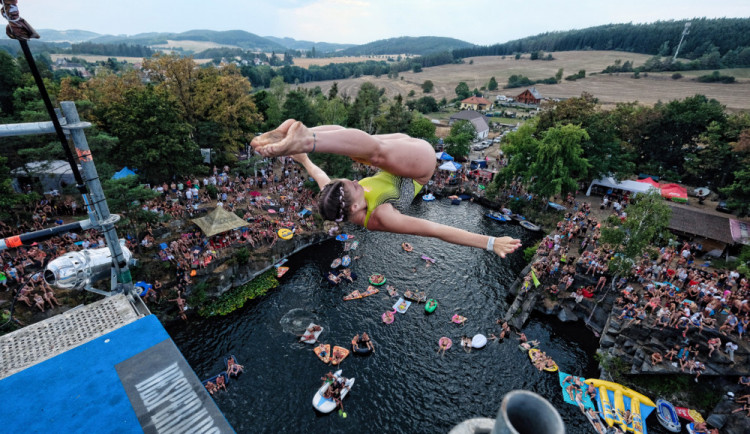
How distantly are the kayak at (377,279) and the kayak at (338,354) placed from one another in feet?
20.6

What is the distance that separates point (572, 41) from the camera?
182 m

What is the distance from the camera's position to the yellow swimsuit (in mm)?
5281

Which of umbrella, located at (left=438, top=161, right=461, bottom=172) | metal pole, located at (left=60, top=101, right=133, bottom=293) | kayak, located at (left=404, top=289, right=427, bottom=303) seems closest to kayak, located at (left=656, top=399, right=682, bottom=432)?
kayak, located at (left=404, top=289, right=427, bottom=303)

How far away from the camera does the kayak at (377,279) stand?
25172 millimetres

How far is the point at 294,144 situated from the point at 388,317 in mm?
20365

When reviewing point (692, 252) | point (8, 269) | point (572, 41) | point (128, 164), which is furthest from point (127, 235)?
point (572, 41)

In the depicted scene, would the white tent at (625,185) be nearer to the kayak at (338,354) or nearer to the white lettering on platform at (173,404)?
the kayak at (338,354)

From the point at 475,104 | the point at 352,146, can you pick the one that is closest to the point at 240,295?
the point at 352,146

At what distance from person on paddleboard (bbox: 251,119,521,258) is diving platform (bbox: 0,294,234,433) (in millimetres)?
4339

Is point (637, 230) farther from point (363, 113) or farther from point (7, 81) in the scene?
point (7, 81)

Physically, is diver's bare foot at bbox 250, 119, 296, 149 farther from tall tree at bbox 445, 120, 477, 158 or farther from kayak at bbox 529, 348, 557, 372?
tall tree at bbox 445, 120, 477, 158

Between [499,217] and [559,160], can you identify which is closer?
[559,160]

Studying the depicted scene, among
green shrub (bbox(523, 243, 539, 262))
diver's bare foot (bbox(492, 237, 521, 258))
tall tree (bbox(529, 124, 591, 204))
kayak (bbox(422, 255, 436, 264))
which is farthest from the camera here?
tall tree (bbox(529, 124, 591, 204))

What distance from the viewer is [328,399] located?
17.0 meters
